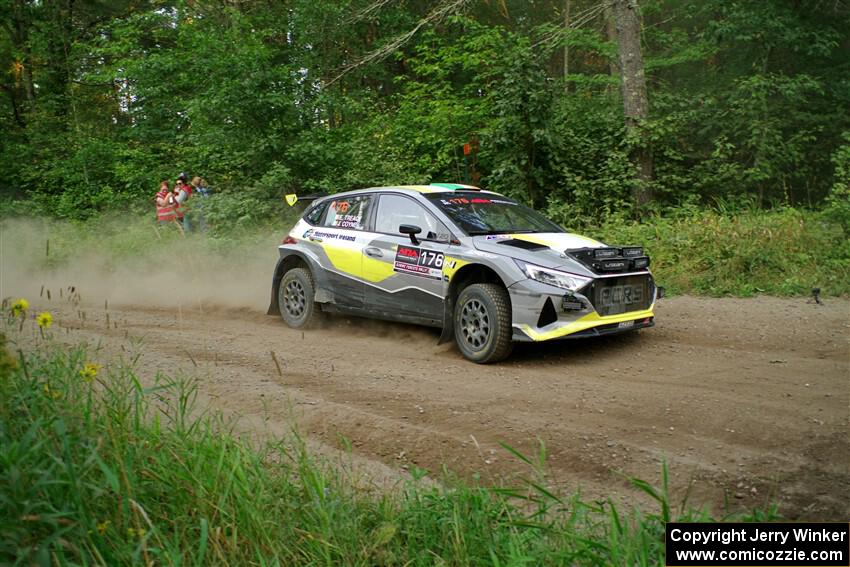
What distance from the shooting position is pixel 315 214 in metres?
9.60

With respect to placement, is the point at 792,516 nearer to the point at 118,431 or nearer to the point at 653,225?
the point at 118,431

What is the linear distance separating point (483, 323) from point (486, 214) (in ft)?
5.24

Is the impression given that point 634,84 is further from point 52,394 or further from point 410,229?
point 52,394

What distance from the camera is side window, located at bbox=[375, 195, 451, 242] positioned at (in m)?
7.76

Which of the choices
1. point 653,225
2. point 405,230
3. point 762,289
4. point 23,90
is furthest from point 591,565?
point 23,90

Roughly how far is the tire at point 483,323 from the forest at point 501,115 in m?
7.13

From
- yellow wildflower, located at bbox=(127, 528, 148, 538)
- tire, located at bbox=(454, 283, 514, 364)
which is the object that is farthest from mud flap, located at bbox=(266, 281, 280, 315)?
yellow wildflower, located at bbox=(127, 528, 148, 538)

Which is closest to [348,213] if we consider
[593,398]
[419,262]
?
[419,262]

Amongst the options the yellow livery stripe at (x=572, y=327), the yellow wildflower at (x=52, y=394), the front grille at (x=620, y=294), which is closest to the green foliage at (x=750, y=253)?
the front grille at (x=620, y=294)

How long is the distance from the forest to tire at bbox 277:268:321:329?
6.35m

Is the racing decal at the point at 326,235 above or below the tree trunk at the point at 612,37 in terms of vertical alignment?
below

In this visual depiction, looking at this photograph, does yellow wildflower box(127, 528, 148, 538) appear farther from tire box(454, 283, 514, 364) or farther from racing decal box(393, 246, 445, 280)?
racing decal box(393, 246, 445, 280)

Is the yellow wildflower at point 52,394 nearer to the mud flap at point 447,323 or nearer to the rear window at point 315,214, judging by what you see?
the mud flap at point 447,323

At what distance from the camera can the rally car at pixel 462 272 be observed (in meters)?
6.85
